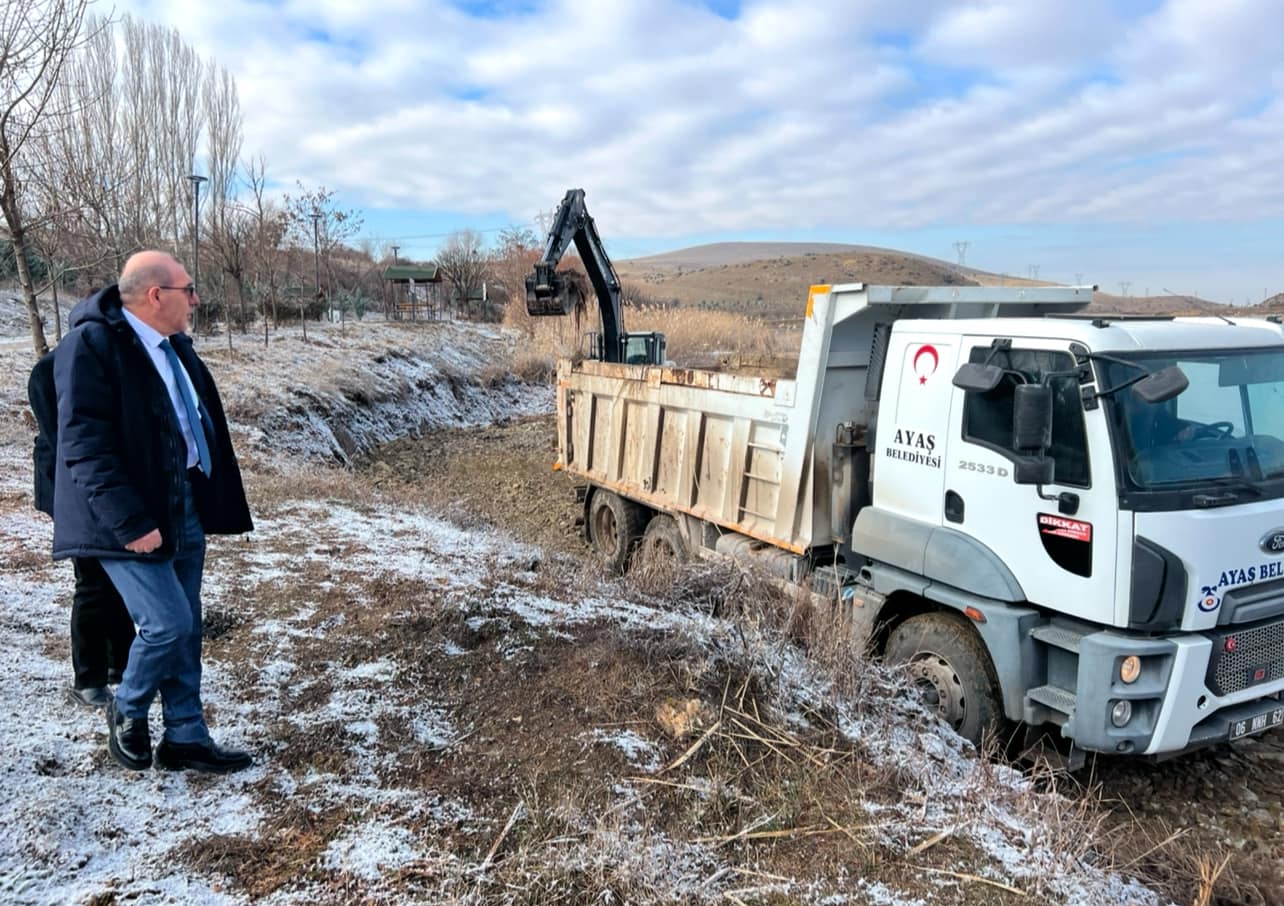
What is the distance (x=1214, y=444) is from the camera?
3.96m

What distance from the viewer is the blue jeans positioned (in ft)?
9.58

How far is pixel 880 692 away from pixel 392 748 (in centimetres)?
252

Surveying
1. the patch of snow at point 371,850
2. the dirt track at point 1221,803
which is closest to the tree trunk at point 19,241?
the patch of snow at point 371,850

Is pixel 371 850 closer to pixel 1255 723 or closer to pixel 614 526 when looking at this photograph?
pixel 1255 723

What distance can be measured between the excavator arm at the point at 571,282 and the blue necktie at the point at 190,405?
24.1ft

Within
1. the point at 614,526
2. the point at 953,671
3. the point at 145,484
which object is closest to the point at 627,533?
the point at 614,526

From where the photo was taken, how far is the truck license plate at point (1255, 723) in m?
3.85

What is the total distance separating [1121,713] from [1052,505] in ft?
3.30

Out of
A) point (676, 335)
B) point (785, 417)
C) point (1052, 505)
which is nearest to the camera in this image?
point (1052, 505)

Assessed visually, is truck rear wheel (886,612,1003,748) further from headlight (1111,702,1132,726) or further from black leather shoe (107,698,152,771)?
black leather shoe (107,698,152,771)

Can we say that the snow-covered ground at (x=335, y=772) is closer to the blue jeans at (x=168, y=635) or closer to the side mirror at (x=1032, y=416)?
the blue jeans at (x=168, y=635)

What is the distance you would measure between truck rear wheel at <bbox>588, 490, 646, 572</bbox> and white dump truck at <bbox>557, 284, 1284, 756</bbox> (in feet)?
9.21

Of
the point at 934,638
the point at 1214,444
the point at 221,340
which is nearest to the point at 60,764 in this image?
the point at 934,638

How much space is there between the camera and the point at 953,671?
4422mm
